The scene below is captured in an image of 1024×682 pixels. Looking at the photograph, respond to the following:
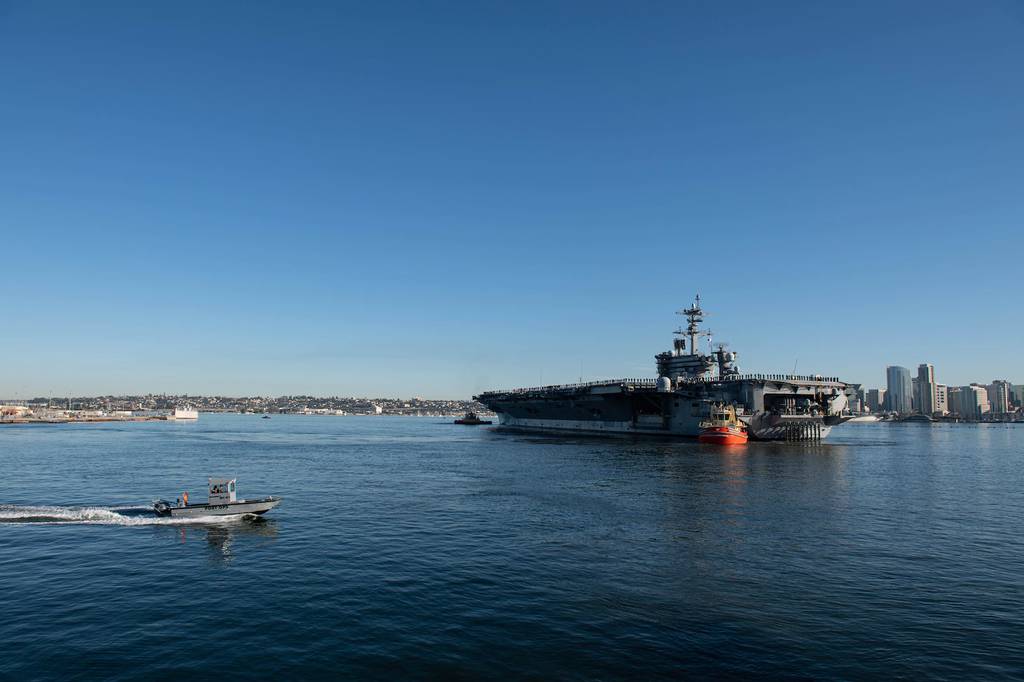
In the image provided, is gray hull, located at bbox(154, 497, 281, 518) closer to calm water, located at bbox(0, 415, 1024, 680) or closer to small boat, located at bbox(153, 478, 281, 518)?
small boat, located at bbox(153, 478, 281, 518)

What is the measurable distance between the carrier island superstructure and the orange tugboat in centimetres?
146

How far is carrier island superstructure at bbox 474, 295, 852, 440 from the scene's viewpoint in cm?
7262

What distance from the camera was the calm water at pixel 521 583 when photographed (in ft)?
44.0

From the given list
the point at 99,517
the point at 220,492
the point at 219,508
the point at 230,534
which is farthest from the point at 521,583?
the point at 99,517

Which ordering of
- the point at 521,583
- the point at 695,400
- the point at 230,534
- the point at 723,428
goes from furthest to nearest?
the point at 695,400
the point at 723,428
the point at 230,534
the point at 521,583

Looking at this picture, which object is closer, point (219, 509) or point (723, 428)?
point (219, 509)

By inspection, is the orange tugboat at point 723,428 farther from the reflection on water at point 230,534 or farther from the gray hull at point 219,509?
the reflection on water at point 230,534

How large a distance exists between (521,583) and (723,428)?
5568 cm

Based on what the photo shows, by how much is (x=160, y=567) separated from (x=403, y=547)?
805 centimetres

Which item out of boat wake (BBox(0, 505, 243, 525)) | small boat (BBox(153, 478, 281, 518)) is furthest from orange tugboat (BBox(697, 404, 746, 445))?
boat wake (BBox(0, 505, 243, 525))

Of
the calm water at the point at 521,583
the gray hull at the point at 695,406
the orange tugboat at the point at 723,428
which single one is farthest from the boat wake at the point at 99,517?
the gray hull at the point at 695,406

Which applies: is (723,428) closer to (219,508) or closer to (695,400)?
(695,400)

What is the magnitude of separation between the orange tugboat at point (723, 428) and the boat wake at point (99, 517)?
5369cm

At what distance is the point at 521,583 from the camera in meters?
18.5
